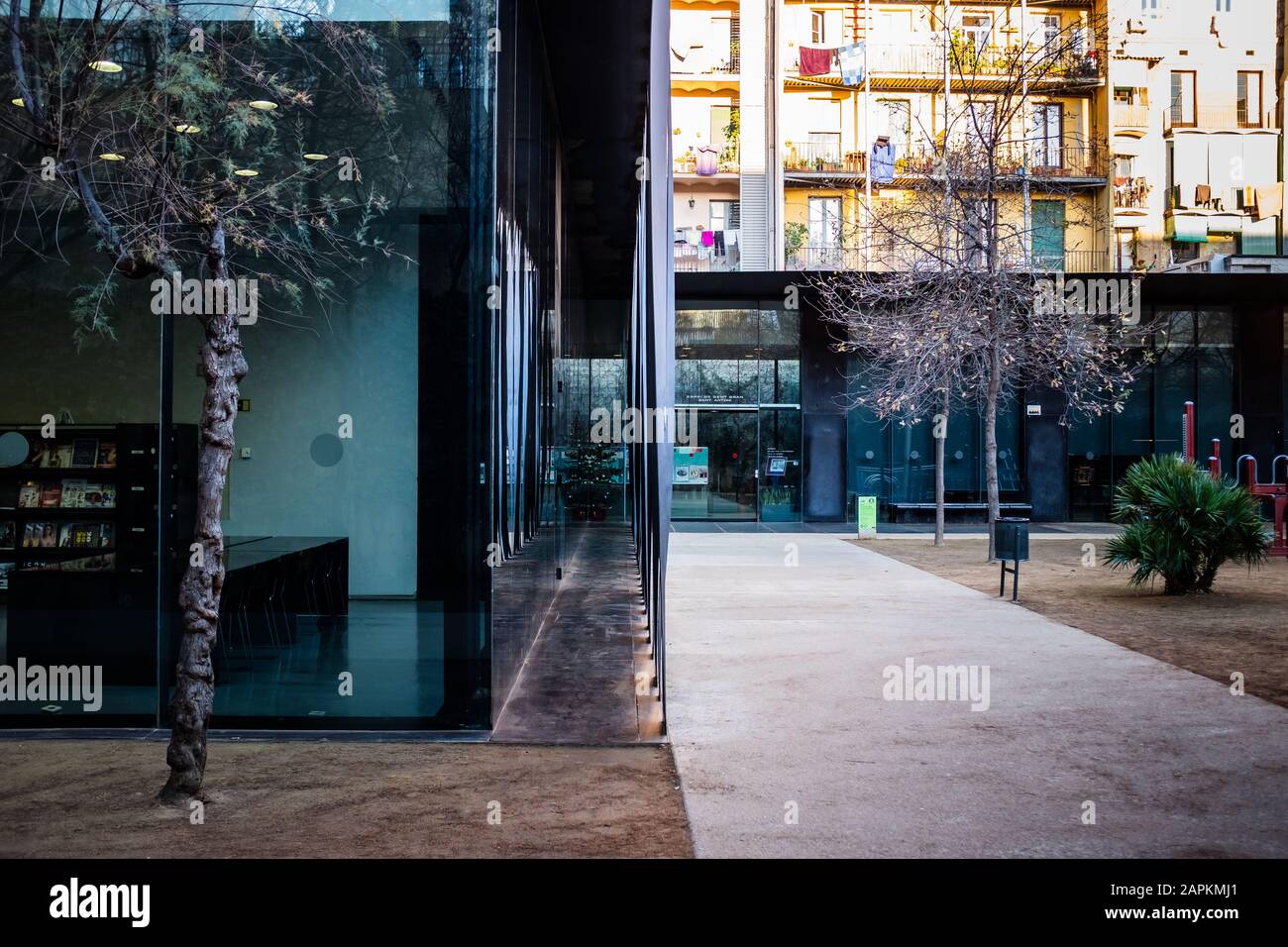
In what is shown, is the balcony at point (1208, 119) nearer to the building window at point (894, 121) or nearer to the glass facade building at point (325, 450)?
→ the building window at point (894, 121)

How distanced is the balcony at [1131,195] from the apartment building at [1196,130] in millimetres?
29

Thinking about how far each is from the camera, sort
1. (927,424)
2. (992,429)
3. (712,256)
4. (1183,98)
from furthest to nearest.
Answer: (1183,98) < (712,256) < (927,424) < (992,429)

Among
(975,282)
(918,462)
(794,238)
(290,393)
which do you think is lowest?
(918,462)

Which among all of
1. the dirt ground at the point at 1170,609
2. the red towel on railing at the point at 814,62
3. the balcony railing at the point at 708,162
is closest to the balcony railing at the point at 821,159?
the balcony railing at the point at 708,162

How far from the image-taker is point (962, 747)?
6633mm

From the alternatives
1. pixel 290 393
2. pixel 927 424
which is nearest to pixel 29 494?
pixel 290 393

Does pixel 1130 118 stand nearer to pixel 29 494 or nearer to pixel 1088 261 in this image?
pixel 1088 261

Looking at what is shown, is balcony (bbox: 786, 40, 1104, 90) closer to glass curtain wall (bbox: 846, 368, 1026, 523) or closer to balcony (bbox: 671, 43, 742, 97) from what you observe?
balcony (bbox: 671, 43, 742, 97)

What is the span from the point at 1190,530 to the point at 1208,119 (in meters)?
26.7

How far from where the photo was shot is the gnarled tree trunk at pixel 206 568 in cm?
541

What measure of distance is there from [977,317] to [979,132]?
2.95m

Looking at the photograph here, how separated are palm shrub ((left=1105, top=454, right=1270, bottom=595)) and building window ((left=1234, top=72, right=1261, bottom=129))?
25634 millimetres

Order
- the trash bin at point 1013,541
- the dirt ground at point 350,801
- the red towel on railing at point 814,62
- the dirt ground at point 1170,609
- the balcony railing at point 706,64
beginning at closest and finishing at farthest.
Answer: the dirt ground at point 350,801
the dirt ground at point 1170,609
the trash bin at point 1013,541
the red towel on railing at point 814,62
the balcony railing at point 706,64

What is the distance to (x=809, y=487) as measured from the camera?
2797cm
